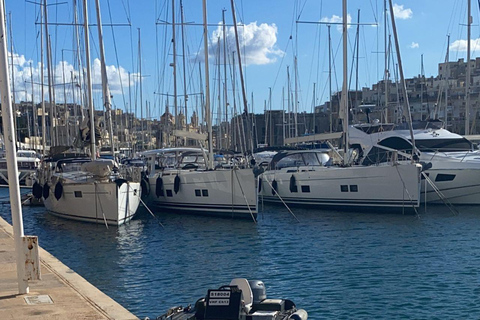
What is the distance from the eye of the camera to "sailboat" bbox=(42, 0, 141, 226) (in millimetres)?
22216

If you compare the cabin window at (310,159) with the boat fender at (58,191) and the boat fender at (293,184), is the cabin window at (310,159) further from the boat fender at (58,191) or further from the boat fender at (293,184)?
the boat fender at (58,191)

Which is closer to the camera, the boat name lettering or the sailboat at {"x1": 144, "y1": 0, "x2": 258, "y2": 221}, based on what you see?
the boat name lettering

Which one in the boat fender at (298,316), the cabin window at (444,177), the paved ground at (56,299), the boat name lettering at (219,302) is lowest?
the cabin window at (444,177)

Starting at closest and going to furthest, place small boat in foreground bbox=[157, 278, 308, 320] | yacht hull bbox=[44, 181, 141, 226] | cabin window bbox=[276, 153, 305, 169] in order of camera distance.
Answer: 1. small boat in foreground bbox=[157, 278, 308, 320]
2. yacht hull bbox=[44, 181, 141, 226]
3. cabin window bbox=[276, 153, 305, 169]

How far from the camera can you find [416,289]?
12.6 m

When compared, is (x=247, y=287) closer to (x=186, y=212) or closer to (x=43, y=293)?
(x=43, y=293)

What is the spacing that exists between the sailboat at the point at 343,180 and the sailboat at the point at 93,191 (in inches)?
266

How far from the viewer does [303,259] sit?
16062 millimetres

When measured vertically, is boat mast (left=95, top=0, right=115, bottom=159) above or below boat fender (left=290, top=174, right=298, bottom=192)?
above

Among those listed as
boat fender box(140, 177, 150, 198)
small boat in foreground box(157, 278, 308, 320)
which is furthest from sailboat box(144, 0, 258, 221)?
small boat in foreground box(157, 278, 308, 320)

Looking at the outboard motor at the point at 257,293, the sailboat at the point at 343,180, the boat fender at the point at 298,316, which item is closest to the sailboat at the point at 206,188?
the sailboat at the point at 343,180

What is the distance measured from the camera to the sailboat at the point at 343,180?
24031mm

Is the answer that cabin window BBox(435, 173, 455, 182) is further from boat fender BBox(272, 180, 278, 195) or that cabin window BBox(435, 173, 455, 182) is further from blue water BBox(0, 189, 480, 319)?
boat fender BBox(272, 180, 278, 195)

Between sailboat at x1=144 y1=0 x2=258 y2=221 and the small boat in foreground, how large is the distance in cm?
1532
